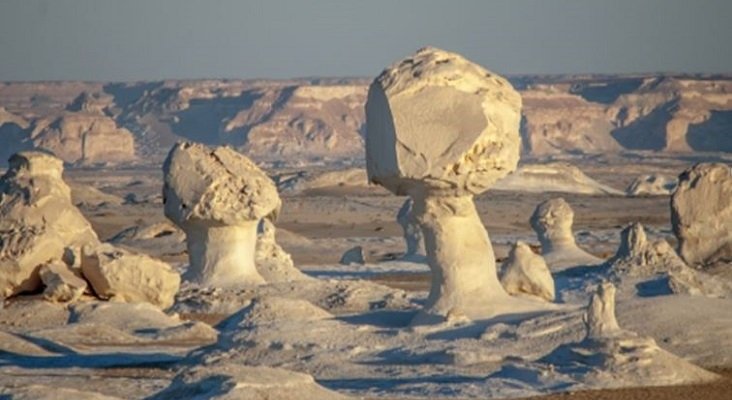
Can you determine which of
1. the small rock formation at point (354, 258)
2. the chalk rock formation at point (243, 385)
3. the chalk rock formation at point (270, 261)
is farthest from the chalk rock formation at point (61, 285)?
the small rock formation at point (354, 258)

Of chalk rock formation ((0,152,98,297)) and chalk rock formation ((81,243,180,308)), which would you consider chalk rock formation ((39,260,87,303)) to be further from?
chalk rock formation ((0,152,98,297))

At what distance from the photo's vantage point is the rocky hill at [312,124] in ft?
508

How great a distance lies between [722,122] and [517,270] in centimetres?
14326

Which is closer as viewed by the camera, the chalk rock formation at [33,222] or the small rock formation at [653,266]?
the chalk rock formation at [33,222]

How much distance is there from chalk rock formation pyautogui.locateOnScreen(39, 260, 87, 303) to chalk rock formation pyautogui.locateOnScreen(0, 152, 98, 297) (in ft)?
1.53

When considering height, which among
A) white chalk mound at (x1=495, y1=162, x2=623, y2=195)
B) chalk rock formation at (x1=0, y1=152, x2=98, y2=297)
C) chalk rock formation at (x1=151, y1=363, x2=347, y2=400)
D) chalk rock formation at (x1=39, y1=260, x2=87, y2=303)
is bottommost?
white chalk mound at (x1=495, y1=162, x2=623, y2=195)

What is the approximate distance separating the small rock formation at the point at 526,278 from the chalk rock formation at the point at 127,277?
3.99 m

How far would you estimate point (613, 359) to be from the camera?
1440 centimetres

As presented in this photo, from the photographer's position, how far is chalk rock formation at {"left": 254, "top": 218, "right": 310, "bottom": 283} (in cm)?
2545

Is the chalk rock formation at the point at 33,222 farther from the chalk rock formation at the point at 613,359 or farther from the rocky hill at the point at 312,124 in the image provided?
the rocky hill at the point at 312,124

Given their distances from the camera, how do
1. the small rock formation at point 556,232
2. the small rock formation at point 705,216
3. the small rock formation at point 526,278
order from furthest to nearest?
the small rock formation at point 556,232 → the small rock formation at point 705,216 → the small rock formation at point 526,278

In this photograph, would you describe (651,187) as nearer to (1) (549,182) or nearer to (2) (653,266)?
(1) (549,182)

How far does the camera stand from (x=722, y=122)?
161 m

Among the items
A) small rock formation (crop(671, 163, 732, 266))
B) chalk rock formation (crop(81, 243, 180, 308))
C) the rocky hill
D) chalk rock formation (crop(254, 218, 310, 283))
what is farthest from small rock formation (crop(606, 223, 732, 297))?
the rocky hill
